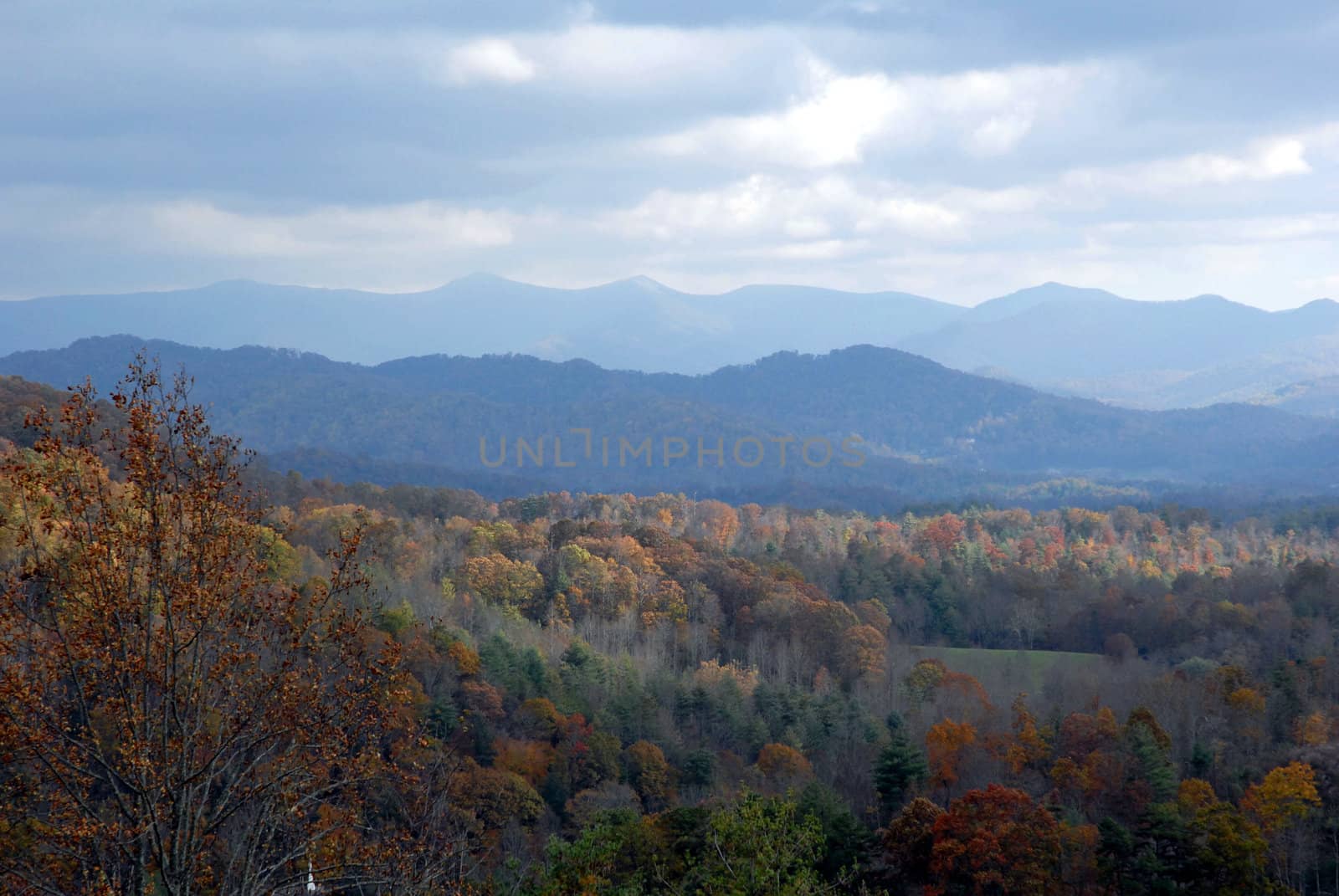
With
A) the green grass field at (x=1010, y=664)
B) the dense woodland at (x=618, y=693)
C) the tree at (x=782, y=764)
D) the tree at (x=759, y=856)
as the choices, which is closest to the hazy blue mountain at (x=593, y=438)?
the dense woodland at (x=618, y=693)

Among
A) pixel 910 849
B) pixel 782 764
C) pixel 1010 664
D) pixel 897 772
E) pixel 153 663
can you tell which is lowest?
pixel 1010 664

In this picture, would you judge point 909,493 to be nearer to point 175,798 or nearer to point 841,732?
point 841,732

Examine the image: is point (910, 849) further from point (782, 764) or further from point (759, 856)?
point (759, 856)

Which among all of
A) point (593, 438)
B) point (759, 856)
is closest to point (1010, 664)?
point (759, 856)

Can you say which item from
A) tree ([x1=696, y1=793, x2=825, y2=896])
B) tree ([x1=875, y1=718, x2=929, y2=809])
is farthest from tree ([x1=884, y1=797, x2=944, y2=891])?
tree ([x1=696, y1=793, x2=825, y2=896])

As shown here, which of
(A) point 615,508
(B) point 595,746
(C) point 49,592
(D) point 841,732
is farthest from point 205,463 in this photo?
(A) point 615,508

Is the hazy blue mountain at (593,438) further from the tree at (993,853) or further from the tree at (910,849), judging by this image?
the tree at (993,853)
